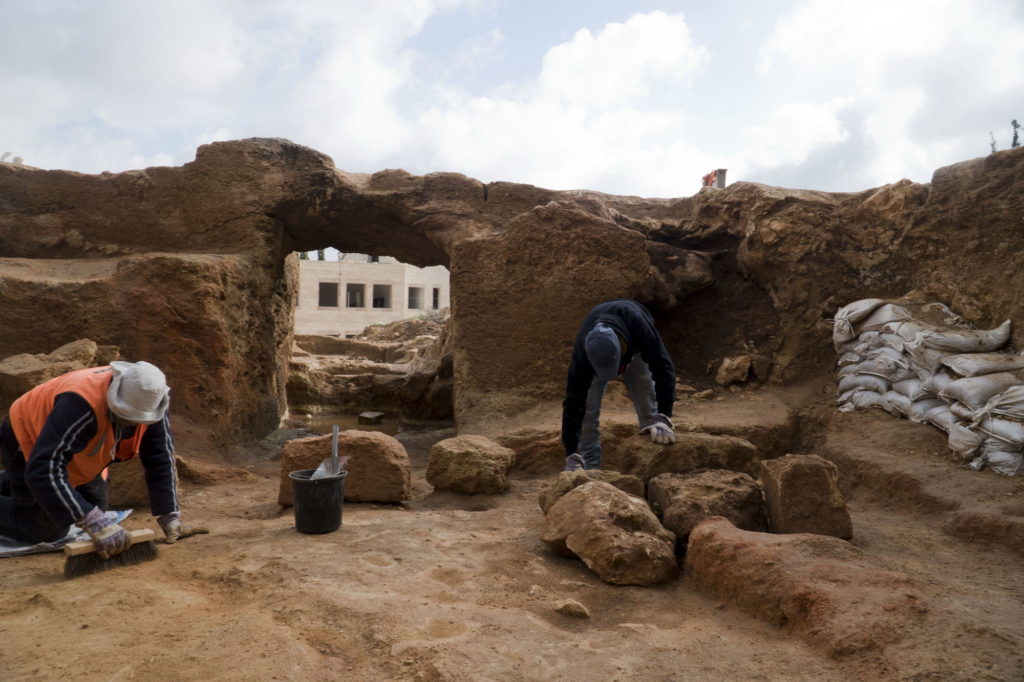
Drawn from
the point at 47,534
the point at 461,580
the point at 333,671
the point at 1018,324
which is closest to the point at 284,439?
the point at 47,534

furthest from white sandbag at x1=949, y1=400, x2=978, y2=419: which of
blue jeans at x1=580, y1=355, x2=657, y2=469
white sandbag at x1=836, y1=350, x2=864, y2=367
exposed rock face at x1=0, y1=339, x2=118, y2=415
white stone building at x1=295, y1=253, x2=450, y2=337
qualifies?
white stone building at x1=295, y1=253, x2=450, y2=337

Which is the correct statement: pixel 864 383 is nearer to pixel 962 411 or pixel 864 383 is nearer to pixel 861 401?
pixel 861 401

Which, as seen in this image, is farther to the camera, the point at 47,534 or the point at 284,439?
the point at 284,439

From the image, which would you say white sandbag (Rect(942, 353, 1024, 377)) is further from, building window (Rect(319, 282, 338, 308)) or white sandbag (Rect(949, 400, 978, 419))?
building window (Rect(319, 282, 338, 308))

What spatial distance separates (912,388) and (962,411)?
0.60m

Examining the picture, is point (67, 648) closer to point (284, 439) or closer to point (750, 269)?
point (284, 439)

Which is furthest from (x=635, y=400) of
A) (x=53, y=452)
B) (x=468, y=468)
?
(x=53, y=452)

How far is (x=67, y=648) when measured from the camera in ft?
5.78

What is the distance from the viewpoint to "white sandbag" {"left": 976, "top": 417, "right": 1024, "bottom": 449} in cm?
348

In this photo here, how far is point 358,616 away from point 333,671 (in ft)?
1.11

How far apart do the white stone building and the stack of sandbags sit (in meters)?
20.2

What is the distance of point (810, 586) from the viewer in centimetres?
204

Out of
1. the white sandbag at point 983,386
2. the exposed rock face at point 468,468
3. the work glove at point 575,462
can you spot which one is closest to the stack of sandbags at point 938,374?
the white sandbag at point 983,386

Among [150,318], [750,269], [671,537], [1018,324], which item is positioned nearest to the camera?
[671,537]
